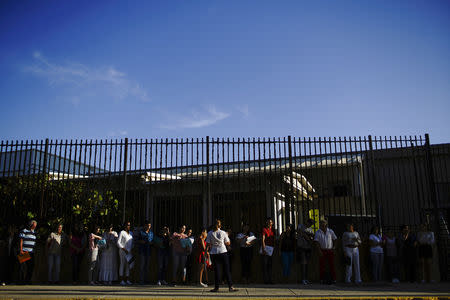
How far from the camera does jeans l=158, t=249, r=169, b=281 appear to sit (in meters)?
10.5

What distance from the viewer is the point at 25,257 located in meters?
10.2

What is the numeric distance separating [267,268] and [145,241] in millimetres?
3324

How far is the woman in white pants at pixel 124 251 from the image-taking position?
10477mm

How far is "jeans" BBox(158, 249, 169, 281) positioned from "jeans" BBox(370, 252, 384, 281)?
219 inches

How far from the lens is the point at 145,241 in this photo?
10.4 m

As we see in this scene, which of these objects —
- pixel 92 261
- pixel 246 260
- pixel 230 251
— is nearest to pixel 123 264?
pixel 92 261

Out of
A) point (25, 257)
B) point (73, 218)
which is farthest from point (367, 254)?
point (25, 257)

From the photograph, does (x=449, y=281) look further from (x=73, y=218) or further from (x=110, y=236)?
(x=73, y=218)

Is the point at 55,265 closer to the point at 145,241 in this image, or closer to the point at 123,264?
the point at 123,264

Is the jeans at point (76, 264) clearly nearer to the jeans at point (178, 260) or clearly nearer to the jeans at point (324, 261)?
the jeans at point (178, 260)

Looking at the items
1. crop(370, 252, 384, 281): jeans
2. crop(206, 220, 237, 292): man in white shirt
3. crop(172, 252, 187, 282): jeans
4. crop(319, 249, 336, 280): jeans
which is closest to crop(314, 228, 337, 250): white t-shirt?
crop(319, 249, 336, 280): jeans

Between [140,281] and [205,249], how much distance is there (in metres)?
2.28

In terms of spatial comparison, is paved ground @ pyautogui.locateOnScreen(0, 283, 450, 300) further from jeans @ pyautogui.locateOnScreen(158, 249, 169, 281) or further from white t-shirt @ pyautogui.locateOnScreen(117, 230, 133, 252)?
white t-shirt @ pyautogui.locateOnScreen(117, 230, 133, 252)

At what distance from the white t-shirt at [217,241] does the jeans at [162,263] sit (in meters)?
1.88
